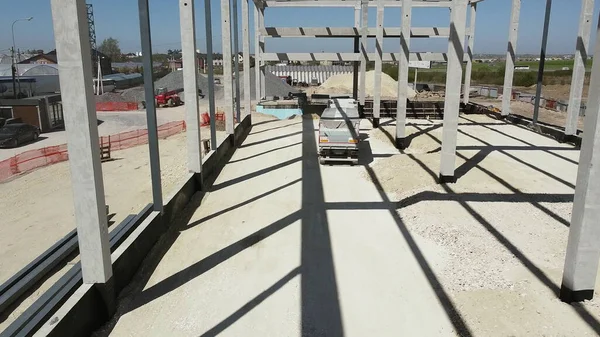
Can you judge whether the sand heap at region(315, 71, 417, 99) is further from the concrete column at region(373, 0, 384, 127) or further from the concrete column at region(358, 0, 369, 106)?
the concrete column at region(373, 0, 384, 127)

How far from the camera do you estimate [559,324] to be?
661 cm

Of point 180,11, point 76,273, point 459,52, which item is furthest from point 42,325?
point 459,52

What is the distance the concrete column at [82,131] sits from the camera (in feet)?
18.6

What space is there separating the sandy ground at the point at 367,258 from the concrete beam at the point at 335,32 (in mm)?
20390

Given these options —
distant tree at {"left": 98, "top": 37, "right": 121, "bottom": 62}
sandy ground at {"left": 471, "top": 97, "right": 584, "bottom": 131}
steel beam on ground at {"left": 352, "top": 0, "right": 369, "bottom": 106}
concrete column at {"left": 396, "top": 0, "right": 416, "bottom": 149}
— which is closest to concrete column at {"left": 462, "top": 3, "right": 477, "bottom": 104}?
sandy ground at {"left": 471, "top": 97, "right": 584, "bottom": 131}

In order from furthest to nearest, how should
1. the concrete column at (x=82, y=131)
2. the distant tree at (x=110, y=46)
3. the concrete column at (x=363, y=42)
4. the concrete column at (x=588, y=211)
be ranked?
1. the distant tree at (x=110, y=46)
2. the concrete column at (x=363, y=42)
3. the concrete column at (x=588, y=211)
4. the concrete column at (x=82, y=131)

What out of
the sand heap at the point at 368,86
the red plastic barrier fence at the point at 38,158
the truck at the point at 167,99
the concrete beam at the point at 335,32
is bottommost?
the red plastic barrier fence at the point at 38,158

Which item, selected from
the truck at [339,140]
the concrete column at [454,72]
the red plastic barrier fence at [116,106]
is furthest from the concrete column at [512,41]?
the red plastic barrier fence at [116,106]

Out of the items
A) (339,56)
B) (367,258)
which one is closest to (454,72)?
(367,258)

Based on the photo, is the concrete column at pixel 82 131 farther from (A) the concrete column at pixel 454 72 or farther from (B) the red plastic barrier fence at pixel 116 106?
(B) the red plastic barrier fence at pixel 116 106

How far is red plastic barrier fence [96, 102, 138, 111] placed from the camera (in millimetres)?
48900

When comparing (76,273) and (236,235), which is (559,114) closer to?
(236,235)

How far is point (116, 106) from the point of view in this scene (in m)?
49.6

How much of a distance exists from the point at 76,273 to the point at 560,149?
20003 millimetres
